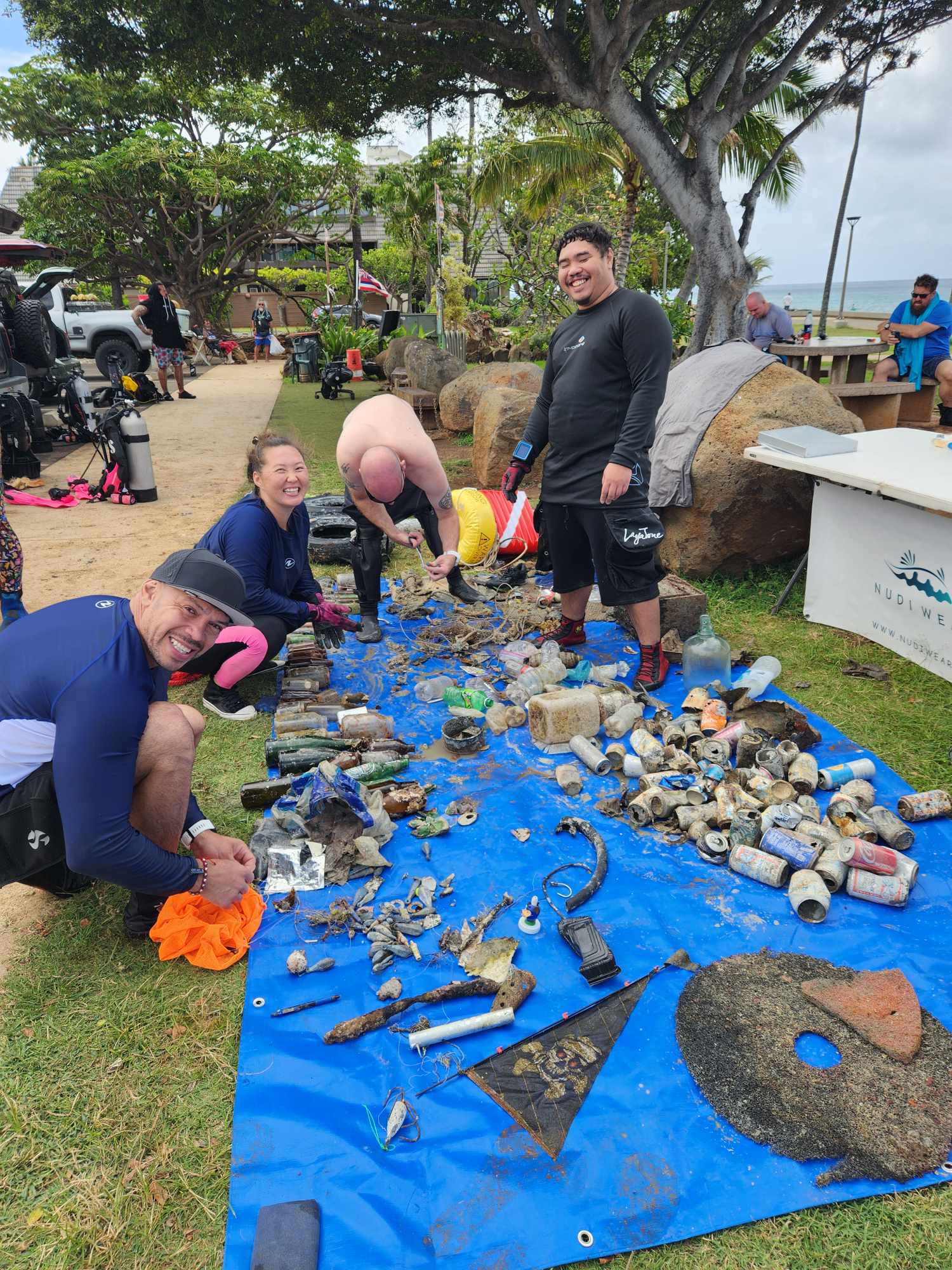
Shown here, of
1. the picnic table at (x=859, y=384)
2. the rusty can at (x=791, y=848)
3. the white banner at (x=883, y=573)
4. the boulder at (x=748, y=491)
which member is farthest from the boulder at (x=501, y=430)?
the rusty can at (x=791, y=848)

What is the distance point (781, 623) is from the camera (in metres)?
5.04

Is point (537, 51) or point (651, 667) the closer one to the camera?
point (651, 667)

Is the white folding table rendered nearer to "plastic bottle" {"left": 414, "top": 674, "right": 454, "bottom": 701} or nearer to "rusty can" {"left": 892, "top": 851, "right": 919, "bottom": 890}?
"rusty can" {"left": 892, "top": 851, "right": 919, "bottom": 890}

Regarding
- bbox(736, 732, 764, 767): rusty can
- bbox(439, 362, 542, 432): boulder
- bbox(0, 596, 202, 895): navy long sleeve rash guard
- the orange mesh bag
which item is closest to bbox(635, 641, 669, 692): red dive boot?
bbox(736, 732, 764, 767): rusty can

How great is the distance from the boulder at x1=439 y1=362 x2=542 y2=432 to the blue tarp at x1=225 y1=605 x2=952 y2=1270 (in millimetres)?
7196

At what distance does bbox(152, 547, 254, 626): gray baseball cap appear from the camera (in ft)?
7.20

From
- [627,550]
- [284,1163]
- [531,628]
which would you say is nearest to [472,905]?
[284,1163]

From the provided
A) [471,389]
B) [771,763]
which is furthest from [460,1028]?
[471,389]

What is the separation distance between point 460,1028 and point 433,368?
40.1 ft

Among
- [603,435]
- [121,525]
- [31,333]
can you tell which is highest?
[31,333]

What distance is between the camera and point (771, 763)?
133 inches

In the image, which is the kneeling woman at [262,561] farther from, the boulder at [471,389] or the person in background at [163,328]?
the person in background at [163,328]

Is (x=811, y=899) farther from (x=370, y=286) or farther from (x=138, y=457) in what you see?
(x=370, y=286)

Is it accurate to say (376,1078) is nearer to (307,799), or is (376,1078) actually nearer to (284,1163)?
(284,1163)
